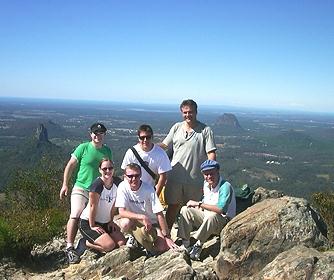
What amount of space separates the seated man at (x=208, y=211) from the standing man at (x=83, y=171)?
5.89ft

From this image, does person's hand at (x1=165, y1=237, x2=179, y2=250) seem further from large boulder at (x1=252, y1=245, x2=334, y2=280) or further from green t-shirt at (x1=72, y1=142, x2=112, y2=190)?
green t-shirt at (x1=72, y1=142, x2=112, y2=190)

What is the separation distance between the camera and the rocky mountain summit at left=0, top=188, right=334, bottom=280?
5199 millimetres

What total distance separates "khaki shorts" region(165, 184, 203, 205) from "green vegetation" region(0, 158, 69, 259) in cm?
281

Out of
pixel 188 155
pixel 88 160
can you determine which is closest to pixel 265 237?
pixel 188 155

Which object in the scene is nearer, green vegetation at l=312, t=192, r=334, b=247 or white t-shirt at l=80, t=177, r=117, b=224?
white t-shirt at l=80, t=177, r=117, b=224

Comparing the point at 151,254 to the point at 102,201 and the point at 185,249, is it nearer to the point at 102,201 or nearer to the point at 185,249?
the point at 185,249

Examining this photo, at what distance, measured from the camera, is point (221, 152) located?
14338 centimetres

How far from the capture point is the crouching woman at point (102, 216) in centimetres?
680

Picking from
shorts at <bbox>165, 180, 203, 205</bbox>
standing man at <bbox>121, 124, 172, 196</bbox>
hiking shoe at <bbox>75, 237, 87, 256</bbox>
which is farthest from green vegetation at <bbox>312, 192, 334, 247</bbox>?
hiking shoe at <bbox>75, 237, 87, 256</bbox>

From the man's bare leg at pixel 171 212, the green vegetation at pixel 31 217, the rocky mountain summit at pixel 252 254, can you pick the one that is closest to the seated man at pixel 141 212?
the rocky mountain summit at pixel 252 254

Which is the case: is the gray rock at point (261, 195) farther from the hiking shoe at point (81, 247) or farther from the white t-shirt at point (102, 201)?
the hiking shoe at point (81, 247)

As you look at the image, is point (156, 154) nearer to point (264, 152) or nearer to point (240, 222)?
point (240, 222)

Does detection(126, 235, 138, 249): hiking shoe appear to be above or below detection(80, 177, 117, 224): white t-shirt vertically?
below

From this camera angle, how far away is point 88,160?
7.25 metres
